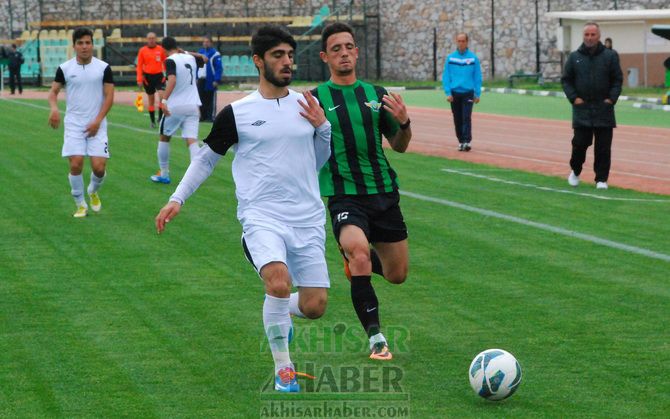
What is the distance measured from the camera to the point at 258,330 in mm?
9281

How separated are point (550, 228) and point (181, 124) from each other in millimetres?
7536

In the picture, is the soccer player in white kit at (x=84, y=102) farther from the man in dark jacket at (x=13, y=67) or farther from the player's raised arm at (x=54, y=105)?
the man in dark jacket at (x=13, y=67)

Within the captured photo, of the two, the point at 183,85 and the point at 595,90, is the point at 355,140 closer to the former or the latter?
the point at 595,90

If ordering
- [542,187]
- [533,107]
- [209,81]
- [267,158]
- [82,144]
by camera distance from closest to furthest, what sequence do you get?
[267,158] < [82,144] < [542,187] < [209,81] < [533,107]

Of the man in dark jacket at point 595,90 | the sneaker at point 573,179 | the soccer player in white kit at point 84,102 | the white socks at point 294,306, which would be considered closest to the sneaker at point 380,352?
the white socks at point 294,306

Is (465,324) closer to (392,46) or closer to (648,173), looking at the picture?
(648,173)

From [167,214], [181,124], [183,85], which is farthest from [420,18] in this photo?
[167,214]

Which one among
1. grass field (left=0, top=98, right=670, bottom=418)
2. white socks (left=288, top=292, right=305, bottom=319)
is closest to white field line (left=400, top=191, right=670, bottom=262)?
grass field (left=0, top=98, right=670, bottom=418)


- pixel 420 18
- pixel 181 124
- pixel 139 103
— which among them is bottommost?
pixel 139 103

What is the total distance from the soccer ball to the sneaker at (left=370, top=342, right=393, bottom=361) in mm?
1086

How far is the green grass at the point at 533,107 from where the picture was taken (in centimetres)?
3366

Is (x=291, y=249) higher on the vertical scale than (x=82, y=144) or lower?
lower

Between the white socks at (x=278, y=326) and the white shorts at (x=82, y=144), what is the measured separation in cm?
818

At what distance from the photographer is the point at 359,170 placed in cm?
873
